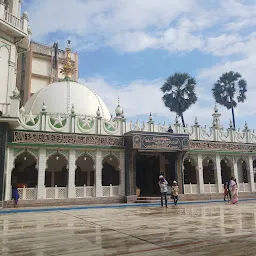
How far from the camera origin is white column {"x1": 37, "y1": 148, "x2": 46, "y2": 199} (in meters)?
14.9

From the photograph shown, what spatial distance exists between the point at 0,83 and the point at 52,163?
5.69m

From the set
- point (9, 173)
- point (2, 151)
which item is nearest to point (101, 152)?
point (9, 173)

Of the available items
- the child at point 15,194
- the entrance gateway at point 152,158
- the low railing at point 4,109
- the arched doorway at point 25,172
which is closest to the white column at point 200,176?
the entrance gateway at point 152,158

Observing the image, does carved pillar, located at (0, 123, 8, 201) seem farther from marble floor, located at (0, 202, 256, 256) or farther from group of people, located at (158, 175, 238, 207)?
group of people, located at (158, 175, 238, 207)

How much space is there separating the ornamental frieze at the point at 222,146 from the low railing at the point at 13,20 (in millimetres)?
12899

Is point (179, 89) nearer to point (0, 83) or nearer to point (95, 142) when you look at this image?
point (95, 142)

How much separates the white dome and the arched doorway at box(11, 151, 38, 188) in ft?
12.4

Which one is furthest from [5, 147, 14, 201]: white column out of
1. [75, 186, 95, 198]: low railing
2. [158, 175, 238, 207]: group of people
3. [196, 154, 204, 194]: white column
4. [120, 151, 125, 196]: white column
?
[196, 154, 204, 194]: white column

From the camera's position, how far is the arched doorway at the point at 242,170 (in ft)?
71.6

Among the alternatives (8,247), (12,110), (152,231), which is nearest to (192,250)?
(152,231)

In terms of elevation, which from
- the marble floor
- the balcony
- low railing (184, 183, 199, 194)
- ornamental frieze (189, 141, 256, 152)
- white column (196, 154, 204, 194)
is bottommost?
the marble floor

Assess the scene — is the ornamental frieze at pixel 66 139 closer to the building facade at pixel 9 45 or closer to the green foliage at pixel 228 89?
the building facade at pixel 9 45

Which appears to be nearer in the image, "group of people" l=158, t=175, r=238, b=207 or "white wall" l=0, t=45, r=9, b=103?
"group of people" l=158, t=175, r=238, b=207

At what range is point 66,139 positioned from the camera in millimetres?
15625
